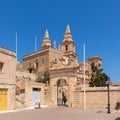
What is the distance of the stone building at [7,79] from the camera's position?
85.4 ft

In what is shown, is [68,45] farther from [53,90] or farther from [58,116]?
[58,116]

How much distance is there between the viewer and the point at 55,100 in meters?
34.9

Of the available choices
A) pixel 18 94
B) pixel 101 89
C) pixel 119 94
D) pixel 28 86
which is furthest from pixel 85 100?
pixel 18 94

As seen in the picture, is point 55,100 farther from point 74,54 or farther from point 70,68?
point 74,54

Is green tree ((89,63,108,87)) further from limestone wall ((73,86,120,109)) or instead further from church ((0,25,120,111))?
limestone wall ((73,86,120,109))

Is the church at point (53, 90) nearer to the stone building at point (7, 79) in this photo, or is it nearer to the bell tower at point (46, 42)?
the stone building at point (7, 79)

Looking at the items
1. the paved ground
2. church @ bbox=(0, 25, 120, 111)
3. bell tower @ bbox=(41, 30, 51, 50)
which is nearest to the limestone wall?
church @ bbox=(0, 25, 120, 111)

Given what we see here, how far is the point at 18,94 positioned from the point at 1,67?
9.60 metres

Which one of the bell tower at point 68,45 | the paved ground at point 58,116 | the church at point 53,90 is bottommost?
the paved ground at point 58,116

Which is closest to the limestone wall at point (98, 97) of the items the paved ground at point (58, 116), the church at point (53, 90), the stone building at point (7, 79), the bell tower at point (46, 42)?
the church at point (53, 90)

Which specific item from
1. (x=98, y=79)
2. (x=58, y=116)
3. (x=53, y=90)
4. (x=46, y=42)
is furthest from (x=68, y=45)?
(x=58, y=116)

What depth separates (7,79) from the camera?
87.9 ft

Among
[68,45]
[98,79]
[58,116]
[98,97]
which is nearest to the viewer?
[58,116]

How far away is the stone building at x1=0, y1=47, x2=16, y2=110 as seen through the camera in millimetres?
26016
